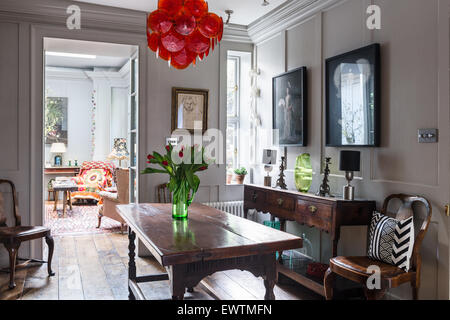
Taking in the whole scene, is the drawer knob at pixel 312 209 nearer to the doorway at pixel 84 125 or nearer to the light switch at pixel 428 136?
the light switch at pixel 428 136

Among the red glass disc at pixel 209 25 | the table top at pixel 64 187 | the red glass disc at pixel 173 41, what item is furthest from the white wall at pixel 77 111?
the red glass disc at pixel 209 25

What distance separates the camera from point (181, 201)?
2.73 meters

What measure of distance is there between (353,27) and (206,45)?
5.76 ft

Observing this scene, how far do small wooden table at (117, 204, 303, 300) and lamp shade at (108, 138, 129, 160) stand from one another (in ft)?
20.0

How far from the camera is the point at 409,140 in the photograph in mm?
2957

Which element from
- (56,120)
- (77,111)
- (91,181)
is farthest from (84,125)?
(91,181)

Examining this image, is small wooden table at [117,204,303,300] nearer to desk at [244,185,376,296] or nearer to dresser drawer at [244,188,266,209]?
desk at [244,185,376,296]

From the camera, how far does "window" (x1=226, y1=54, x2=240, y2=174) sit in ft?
18.2

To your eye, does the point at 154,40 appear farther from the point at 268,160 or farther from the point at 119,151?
the point at 119,151

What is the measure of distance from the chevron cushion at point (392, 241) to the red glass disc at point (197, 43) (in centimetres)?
182

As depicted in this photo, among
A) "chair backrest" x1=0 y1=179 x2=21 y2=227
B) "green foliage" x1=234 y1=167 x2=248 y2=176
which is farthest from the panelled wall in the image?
"chair backrest" x1=0 y1=179 x2=21 y2=227

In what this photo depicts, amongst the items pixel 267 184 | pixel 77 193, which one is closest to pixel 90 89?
pixel 77 193

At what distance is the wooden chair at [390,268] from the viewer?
2.53 meters

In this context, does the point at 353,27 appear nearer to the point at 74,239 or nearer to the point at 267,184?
Result: the point at 267,184
